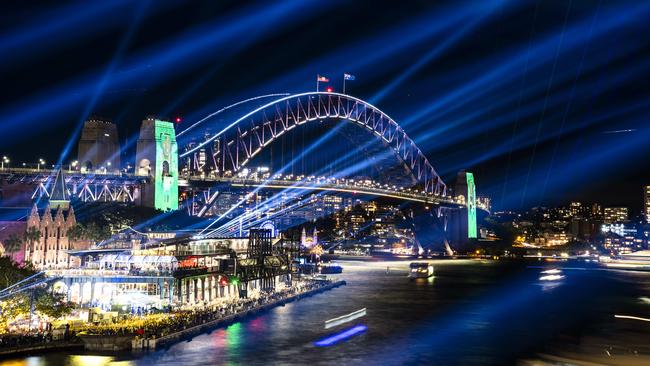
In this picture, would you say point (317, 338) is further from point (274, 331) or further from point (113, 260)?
point (113, 260)

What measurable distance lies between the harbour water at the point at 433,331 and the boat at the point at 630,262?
114 feet

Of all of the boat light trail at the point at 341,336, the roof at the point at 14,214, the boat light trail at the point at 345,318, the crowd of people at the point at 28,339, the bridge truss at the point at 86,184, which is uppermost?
the bridge truss at the point at 86,184

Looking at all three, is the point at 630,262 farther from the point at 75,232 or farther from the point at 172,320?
the point at 172,320

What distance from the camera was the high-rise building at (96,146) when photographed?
7056 centimetres

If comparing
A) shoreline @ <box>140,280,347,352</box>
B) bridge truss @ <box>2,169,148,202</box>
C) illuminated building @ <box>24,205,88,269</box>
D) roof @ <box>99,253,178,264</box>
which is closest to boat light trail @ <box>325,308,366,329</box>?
shoreline @ <box>140,280,347,352</box>

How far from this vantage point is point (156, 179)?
63.1m

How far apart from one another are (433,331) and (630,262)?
3017 inches

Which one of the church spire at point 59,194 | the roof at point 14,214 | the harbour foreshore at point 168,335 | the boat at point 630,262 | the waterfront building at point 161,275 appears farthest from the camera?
the boat at point 630,262

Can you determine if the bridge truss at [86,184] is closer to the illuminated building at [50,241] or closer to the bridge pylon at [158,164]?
the bridge pylon at [158,164]

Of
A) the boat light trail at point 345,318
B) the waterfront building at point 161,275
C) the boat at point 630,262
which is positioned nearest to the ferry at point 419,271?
the waterfront building at point 161,275

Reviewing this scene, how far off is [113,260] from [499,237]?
383 feet

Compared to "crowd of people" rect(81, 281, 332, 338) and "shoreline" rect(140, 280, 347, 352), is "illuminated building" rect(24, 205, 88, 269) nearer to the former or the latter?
"crowd of people" rect(81, 281, 332, 338)

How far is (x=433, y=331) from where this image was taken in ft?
125

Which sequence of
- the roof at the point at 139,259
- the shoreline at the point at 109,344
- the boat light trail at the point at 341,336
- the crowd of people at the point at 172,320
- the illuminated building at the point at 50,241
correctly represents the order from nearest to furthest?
the shoreline at the point at 109,344 < the crowd of people at the point at 172,320 < the boat light trail at the point at 341,336 < the roof at the point at 139,259 < the illuminated building at the point at 50,241
